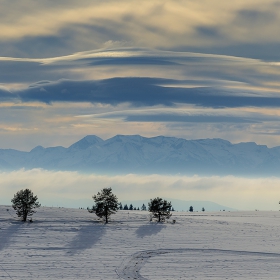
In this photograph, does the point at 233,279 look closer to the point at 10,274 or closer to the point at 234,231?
the point at 10,274

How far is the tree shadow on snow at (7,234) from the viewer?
68250 millimetres

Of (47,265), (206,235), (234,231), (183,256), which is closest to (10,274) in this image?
(47,265)

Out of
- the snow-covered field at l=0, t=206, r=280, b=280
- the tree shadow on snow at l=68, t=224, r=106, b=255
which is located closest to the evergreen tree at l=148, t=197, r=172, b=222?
the snow-covered field at l=0, t=206, r=280, b=280

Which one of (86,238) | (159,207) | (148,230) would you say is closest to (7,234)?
(86,238)

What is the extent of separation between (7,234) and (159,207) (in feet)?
97.1

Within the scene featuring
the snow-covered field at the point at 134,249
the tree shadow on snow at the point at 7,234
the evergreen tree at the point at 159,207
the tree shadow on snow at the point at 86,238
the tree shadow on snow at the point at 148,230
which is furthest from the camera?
the evergreen tree at the point at 159,207

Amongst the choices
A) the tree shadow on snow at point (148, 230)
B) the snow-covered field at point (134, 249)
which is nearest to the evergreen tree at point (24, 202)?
the snow-covered field at point (134, 249)

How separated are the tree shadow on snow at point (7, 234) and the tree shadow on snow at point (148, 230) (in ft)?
61.1

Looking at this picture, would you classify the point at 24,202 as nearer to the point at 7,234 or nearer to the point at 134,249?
the point at 7,234

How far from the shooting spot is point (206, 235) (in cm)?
7988

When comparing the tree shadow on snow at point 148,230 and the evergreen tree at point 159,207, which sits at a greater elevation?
the evergreen tree at point 159,207

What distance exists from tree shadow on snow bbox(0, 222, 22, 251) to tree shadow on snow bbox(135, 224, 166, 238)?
18.6m

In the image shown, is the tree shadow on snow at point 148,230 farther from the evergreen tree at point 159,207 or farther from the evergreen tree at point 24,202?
the evergreen tree at point 24,202

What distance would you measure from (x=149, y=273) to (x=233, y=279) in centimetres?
888
